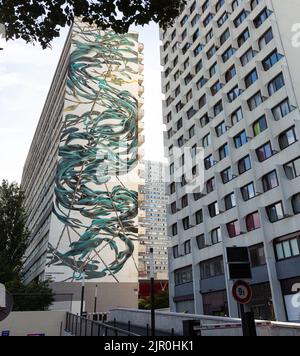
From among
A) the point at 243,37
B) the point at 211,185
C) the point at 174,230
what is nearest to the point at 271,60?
the point at 243,37

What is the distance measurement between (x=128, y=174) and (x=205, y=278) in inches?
1416

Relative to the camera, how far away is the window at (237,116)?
34.2m

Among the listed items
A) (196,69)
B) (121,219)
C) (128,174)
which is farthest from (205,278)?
(128,174)

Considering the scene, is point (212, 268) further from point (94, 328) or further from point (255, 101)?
point (94, 328)

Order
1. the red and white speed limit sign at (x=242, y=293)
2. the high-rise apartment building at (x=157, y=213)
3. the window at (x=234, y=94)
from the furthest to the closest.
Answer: the high-rise apartment building at (x=157, y=213) → the window at (x=234, y=94) → the red and white speed limit sign at (x=242, y=293)

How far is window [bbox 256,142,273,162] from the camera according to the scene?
29.7 meters

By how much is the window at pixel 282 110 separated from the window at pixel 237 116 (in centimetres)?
432

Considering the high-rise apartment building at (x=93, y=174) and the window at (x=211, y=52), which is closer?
the window at (x=211, y=52)

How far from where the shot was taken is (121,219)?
64.7 metres

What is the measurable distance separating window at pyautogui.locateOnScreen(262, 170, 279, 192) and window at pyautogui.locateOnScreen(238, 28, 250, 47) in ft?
49.6

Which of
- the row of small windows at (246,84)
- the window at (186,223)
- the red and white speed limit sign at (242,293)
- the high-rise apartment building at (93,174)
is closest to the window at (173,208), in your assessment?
the window at (186,223)

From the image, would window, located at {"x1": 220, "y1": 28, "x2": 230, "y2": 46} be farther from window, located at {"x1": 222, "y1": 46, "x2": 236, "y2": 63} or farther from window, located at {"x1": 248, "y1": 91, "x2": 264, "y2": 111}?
window, located at {"x1": 248, "y1": 91, "x2": 264, "y2": 111}

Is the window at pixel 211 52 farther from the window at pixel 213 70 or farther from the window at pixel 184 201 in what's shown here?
the window at pixel 184 201

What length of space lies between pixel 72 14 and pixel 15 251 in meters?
38.8
